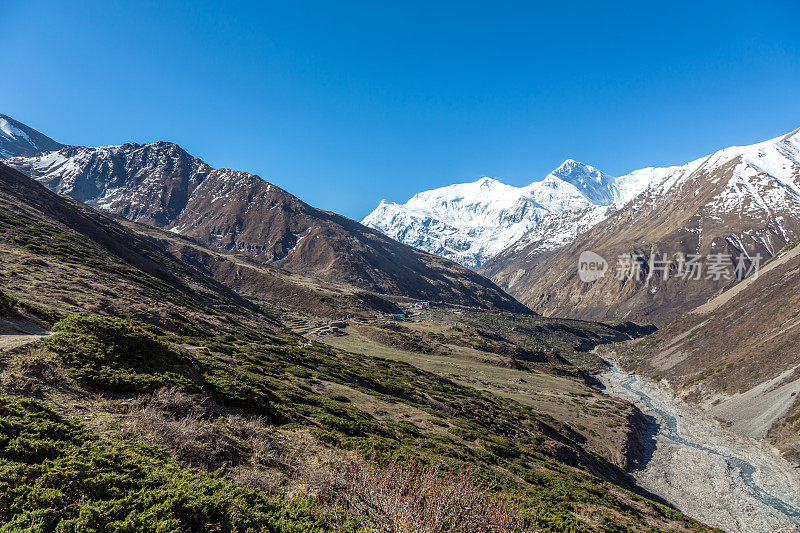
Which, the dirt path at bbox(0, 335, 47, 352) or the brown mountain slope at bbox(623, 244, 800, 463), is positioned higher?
the brown mountain slope at bbox(623, 244, 800, 463)

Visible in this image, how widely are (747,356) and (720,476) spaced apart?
40.7 metres

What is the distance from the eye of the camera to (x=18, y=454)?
7.46 m

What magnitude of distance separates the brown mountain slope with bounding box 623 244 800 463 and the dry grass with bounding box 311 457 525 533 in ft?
203

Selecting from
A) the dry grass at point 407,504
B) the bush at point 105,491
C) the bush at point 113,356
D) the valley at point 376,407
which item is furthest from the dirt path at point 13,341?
the dry grass at point 407,504

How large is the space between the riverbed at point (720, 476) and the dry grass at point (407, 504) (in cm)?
3906

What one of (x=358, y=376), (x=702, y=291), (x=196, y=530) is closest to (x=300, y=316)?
(x=358, y=376)

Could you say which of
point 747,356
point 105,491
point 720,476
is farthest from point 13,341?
point 747,356

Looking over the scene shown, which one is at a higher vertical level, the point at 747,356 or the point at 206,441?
the point at 747,356

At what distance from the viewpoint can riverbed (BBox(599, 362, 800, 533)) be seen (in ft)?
113

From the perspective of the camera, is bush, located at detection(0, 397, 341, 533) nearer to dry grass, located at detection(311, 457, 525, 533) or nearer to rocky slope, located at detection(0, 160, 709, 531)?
rocky slope, located at detection(0, 160, 709, 531)

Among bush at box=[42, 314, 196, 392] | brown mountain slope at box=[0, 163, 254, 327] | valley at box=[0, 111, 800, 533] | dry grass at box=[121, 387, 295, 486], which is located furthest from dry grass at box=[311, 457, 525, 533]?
brown mountain slope at box=[0, 163, 254, 327]

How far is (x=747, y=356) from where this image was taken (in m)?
69.9

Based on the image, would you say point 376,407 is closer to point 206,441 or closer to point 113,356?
point 113,356

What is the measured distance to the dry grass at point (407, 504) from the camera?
812 cm
